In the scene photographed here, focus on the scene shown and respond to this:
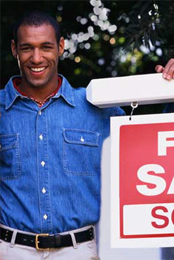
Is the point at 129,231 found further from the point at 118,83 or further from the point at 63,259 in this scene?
the point at 118,83

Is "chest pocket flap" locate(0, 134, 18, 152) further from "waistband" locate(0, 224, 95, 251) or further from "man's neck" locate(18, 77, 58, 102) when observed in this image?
"waistband" locate(0, 224, 95, 251)

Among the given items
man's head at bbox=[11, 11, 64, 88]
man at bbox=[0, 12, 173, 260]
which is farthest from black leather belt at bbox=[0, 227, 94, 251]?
man's head at bbox=[11, 11, 64, 88]

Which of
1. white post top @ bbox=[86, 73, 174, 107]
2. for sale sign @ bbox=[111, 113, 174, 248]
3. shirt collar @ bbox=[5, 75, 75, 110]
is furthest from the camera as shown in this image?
shirt collar @ bbox=[5, 75, 75, 110]

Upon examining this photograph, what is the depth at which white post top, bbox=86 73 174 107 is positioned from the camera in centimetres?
354

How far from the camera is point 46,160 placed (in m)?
3.67

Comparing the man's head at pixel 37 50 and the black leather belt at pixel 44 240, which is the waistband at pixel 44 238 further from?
the man's head at pixel 37 50

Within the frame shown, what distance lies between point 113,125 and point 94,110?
0.97 feet

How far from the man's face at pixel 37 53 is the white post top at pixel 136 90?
294mm

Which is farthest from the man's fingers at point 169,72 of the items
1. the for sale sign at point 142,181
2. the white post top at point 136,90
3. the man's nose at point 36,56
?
the man's nose at point 36,56

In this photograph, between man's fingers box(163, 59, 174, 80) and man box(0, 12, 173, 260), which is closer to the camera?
man's fingers box(163, 59, 174, 80)

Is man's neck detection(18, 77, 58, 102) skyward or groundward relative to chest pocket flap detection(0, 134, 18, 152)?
skyward

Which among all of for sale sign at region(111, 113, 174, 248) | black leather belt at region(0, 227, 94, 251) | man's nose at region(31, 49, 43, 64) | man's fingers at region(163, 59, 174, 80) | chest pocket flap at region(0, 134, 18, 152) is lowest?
black leather belt at region(0, 227, 94, 251)

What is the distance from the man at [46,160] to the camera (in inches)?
144

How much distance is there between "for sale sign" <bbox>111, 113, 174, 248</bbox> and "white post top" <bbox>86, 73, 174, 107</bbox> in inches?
3.9
